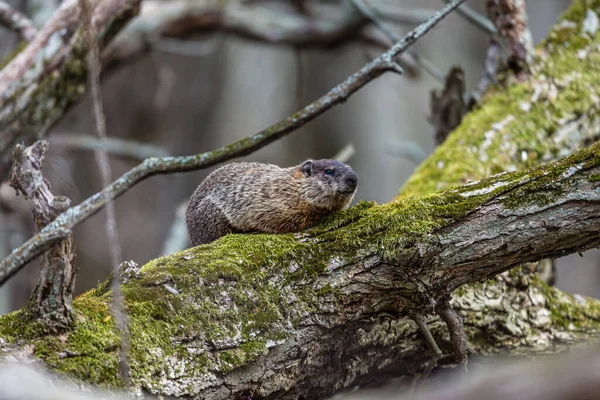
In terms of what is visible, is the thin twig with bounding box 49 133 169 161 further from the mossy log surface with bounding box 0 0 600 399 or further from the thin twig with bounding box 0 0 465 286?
the mossy log surface with bounding box 0 0 600 399

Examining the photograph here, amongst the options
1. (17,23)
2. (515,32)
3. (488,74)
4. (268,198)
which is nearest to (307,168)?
(268,198)

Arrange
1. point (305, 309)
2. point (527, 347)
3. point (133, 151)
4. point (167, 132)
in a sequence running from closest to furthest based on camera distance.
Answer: point (305, 309)
point (527, 347)
point (133, 151)
point (167, 132)

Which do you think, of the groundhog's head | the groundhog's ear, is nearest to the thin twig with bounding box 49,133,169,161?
the groundhog's ear

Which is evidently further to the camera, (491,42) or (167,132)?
(167,132)

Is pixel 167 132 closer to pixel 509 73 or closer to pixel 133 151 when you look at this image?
pixel 133 151

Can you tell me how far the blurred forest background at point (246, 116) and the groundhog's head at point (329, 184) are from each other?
33.3 ft

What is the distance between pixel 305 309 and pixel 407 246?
0.83 metres

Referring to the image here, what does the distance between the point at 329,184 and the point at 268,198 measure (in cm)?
58

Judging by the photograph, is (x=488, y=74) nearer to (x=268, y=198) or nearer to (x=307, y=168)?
(x=307, y=168)

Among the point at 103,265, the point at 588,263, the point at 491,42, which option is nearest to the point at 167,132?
the point at 103,265

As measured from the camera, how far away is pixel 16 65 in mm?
7566

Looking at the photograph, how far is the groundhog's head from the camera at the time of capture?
5879mm

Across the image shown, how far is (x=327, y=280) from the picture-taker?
450 cm

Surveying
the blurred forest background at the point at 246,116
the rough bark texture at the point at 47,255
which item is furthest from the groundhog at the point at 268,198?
the blurred forest background at the point at 246,116
